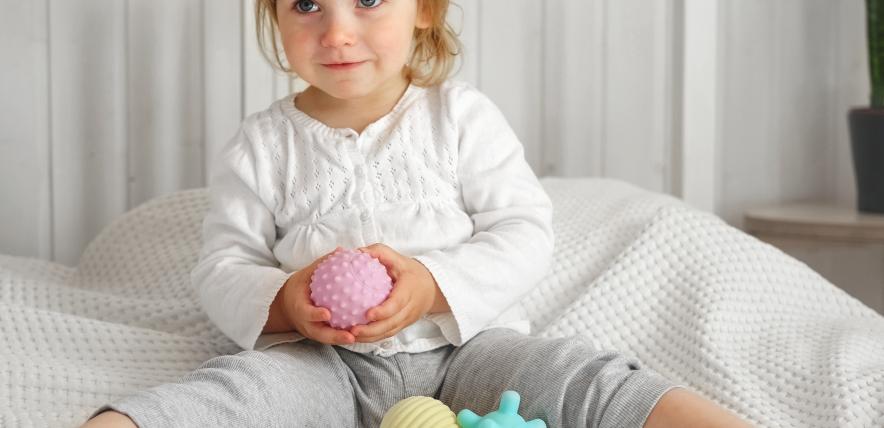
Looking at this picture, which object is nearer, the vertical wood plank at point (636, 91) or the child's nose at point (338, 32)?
the child's nose at point (338, 32)

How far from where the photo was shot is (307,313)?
1026 millimetres

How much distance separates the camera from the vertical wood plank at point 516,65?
2047mm

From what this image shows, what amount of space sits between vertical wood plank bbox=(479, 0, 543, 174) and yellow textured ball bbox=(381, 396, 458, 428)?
3.77 ft

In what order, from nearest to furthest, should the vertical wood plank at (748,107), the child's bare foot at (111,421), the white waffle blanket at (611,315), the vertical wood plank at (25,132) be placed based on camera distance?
the child's bare foot at (111,421)
the white waffle blanket at (611,315)
the vertical wood plank at (25,132)
the vertical wood plank at (748,107)

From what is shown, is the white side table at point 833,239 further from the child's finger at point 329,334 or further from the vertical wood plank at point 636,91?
the child's finger at point 329,334

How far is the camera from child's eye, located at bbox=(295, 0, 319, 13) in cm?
119

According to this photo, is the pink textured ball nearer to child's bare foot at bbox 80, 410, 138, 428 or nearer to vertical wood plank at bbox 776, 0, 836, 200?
child's bare foot at bbox 80, 410, 138, 428

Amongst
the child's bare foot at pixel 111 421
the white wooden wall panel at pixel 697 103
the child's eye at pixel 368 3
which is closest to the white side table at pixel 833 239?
the white wooden wall panel at pixel 697 103

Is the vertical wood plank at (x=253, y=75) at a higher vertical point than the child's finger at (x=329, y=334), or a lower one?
higher

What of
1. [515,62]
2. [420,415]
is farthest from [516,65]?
[420,415]

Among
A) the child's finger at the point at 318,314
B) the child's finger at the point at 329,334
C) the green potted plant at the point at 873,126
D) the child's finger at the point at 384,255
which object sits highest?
the green potted plant at the point at 873,126

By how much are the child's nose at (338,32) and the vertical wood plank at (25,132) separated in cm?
86

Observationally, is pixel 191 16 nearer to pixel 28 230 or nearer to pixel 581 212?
pixel 28 230

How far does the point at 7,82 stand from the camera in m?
1.83
